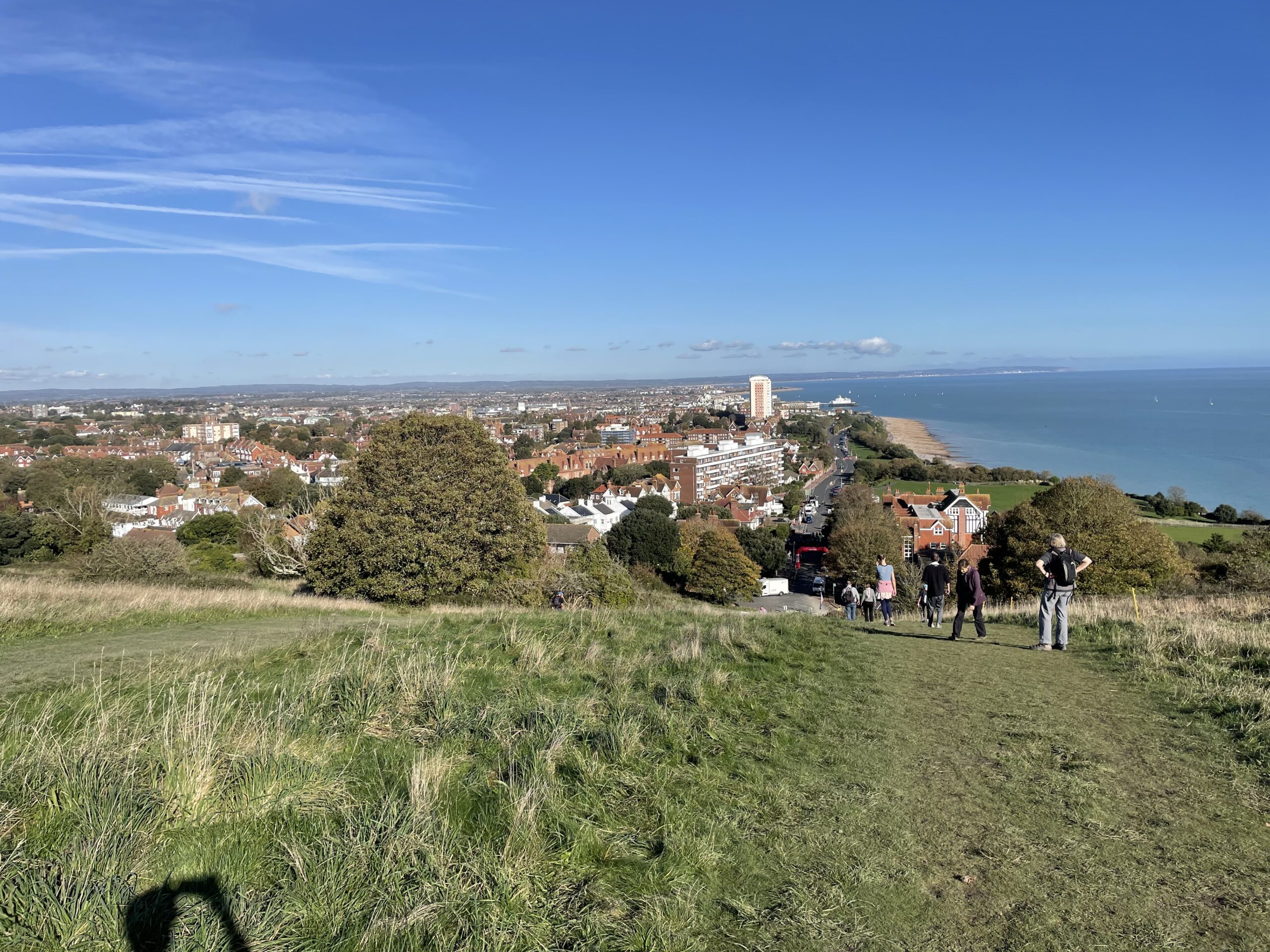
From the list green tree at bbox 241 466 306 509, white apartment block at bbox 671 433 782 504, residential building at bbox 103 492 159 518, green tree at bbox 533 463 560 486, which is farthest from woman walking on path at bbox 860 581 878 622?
green tree at bbox 533 463 560 486

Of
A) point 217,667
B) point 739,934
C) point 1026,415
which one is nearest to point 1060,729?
point 739,934

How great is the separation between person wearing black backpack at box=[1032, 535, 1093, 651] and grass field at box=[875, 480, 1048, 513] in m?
52.2

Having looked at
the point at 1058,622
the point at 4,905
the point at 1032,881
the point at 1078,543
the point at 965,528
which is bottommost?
the point at 965,528

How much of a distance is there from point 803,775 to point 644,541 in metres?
39.8

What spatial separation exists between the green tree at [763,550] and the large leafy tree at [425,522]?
99.5 ft

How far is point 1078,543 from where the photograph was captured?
84.3 ft

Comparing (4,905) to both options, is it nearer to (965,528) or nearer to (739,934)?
(739,934)

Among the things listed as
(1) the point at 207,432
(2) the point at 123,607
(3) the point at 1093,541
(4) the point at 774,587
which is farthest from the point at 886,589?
(1) the point at 207,432

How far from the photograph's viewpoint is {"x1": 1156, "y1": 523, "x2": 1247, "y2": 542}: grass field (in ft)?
143

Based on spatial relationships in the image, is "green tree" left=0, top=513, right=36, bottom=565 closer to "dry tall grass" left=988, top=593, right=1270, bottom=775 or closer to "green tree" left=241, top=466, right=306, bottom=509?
"green tree" left=241, top=466, right=306, bottom=509

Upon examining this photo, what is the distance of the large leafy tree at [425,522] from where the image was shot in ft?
58.7

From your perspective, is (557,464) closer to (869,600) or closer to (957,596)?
(869,600)

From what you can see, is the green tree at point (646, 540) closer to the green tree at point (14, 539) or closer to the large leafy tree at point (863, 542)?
the large leafy tree at point (863, 542)

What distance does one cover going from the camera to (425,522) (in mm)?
18453
